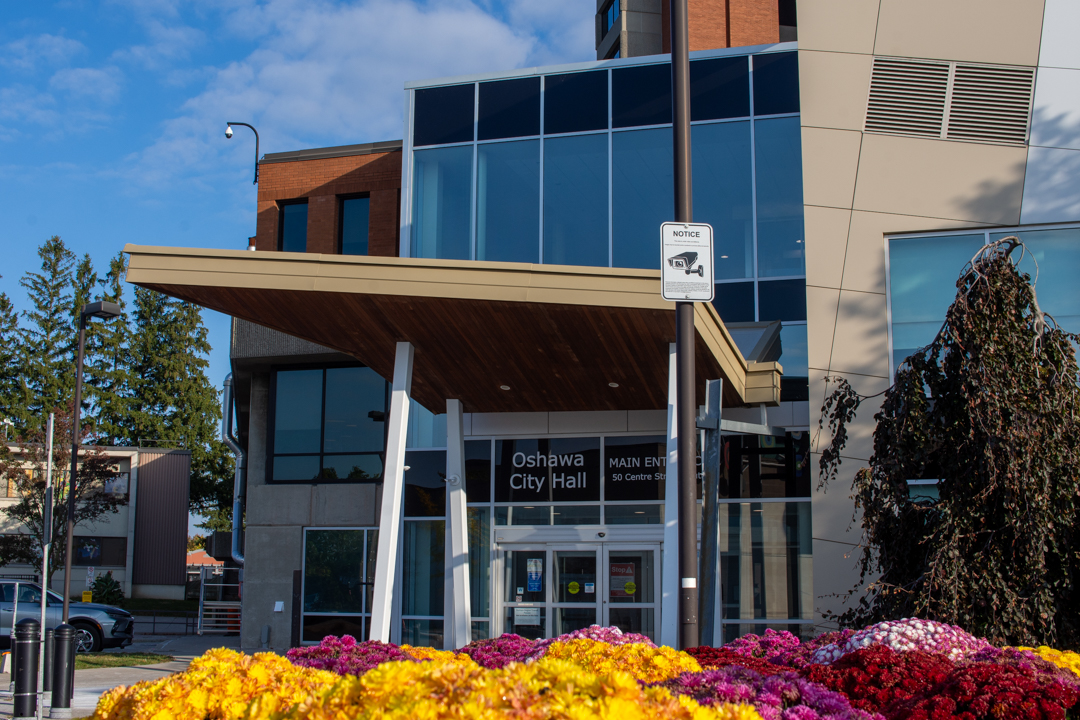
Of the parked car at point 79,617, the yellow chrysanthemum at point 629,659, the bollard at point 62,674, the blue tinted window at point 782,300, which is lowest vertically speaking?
the parked car at point 79,617

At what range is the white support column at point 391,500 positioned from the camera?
462 inches

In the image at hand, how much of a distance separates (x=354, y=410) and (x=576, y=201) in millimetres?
6594

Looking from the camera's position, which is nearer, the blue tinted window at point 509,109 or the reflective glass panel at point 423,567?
the reflective glass panel at point 423,567

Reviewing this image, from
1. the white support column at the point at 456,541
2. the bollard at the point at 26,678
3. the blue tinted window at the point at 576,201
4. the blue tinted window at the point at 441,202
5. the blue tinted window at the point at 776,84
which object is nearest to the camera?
the bollard at the point at 26,678

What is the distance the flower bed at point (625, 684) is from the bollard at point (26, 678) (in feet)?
14.0

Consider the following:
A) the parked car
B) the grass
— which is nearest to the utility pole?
the grass

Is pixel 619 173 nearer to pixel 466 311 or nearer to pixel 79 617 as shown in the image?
pixel 466 311

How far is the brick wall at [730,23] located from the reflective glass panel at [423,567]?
1340 centimetres

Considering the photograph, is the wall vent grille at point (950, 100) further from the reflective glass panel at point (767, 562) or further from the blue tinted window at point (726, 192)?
the reflective glass panel at point (767, 562)

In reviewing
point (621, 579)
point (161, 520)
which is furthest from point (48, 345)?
point (621, 579)

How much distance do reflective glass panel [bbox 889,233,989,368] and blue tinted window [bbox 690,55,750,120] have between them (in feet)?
12.0

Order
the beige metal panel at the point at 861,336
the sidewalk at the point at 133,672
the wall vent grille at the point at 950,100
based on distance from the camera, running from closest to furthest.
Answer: the sidewalk at the point at 133,672
the beige metal panel at the point at 861,336
the wall vent grille at the point at 950,100

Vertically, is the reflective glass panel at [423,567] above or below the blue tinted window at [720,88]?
below

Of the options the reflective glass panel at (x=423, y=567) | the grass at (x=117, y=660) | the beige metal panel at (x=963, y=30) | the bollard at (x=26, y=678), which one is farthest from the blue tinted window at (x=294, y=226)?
the beige metal panel at (x=963, y=30)
